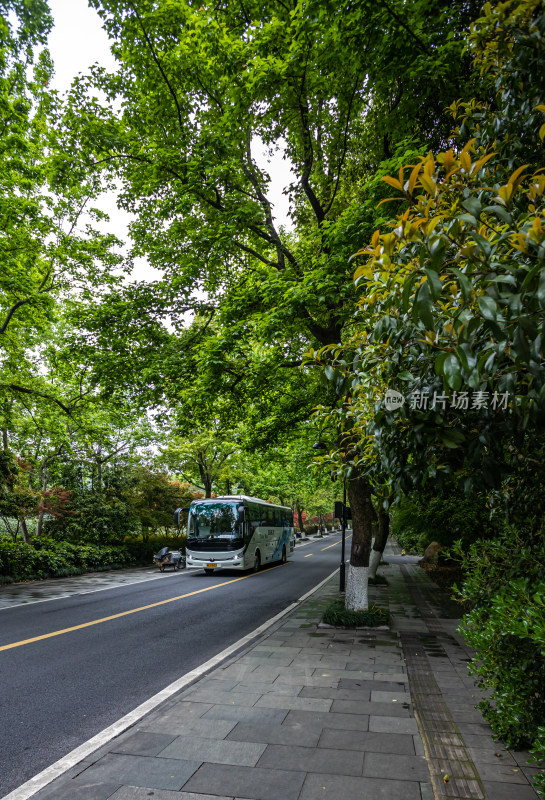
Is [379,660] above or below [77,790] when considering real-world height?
below

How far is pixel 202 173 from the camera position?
9055 millimetres

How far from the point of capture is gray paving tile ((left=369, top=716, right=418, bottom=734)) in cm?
433

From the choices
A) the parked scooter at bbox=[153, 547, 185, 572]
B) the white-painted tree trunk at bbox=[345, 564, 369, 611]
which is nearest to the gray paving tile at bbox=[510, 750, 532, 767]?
the white-painted tree trunk at bbox=[345, 564, 369, 611]

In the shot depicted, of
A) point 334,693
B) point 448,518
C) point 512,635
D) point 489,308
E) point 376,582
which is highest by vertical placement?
point 489,308

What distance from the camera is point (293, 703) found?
5.04 metres

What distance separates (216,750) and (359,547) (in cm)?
622

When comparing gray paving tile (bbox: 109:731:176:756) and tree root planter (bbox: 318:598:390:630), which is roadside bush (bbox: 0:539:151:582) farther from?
gray paving tile (bbox: 109:731:176:756)

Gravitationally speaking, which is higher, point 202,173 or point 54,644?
point 202,173

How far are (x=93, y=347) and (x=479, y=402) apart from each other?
939cm

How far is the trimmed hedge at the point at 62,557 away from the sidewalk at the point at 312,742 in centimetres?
1320

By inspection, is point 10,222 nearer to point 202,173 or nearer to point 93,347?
point 93,347

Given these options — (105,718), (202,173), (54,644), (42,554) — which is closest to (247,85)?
(202,173)

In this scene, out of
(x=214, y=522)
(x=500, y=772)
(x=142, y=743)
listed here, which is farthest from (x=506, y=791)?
(x=214, y=522)

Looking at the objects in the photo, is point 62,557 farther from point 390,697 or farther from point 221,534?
point 390,697
